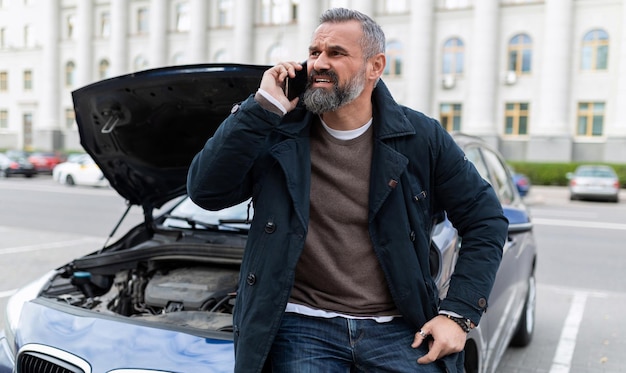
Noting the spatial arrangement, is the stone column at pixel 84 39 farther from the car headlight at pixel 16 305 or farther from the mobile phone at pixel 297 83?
the mobile phone at pixel 297 83

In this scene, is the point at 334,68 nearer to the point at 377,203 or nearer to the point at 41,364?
the point at 377,203

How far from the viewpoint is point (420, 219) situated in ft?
6.87

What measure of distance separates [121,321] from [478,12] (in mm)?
35001

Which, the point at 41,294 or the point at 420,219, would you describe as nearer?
the point at 420,219

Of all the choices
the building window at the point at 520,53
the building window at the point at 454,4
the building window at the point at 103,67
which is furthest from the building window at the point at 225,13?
the building window at the point at 520,53

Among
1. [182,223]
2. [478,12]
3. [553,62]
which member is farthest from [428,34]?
[182,223]

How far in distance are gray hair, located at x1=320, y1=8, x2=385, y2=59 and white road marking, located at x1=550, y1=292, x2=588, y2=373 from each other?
377 cm

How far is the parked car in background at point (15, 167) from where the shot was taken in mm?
32219

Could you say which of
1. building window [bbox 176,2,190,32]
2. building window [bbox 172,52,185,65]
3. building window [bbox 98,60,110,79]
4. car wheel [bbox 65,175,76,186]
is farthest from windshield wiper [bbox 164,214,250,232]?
building window [bbox 98,60,110,79]

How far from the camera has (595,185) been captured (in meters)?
22.8

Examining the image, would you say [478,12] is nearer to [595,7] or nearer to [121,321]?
[595,7]

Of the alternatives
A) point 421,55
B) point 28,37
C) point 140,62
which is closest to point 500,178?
point 421,55

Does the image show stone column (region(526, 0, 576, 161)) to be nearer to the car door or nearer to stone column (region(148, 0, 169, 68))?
stone column (region(148, 0, 169, 68))

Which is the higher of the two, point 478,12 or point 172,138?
point 478,12
